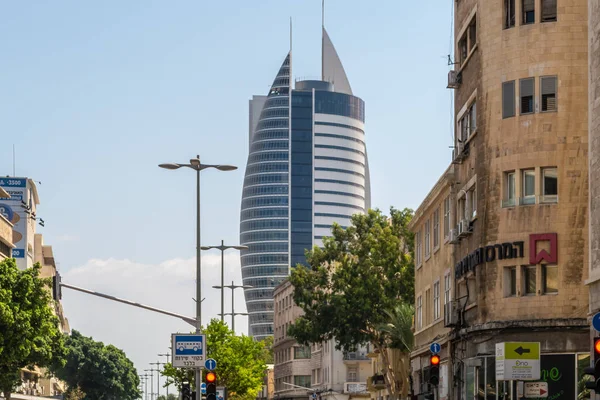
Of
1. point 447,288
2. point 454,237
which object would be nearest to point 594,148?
point 454,237

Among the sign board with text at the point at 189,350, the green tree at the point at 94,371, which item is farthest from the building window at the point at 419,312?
the green tree at the point at 94,371

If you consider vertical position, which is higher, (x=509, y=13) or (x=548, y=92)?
(x=509, y=13)

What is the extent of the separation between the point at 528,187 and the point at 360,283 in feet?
112

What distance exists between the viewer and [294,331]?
7738 centimetres

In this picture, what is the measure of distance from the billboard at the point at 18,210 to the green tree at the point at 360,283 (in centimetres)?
5688

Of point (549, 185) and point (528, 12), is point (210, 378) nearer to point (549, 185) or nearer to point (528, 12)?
point (549, 185)

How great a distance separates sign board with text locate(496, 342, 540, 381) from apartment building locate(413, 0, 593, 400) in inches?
282

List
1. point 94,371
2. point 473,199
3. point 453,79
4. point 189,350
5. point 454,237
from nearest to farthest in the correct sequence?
1. point 189,350
2. point 473,199
3. point 454,237
4. point 453,79
5. point 94,371

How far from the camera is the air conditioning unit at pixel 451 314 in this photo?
45.2 metres

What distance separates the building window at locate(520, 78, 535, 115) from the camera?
40.4 m

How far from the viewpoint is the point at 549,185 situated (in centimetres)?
3991

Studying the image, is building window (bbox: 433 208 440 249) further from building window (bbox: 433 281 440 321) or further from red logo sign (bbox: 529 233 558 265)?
red logo sign (bbox: 529 233 558 265)

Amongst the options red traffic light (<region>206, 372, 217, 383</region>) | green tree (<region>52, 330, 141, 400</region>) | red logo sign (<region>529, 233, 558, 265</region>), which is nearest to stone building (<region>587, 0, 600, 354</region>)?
red logo sign (<region>529, 233, 558, 265</region>)

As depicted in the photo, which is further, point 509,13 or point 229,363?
point 229,363
